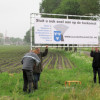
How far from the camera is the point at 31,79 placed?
6.84 metres

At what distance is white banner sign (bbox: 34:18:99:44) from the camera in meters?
9.60

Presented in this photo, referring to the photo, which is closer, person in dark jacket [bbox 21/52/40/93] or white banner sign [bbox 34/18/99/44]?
person in dark jacket [bbox 21/52/40/93]

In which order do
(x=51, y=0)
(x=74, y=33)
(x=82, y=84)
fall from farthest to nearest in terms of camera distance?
(x=51, y=0) < (x=74, y=33) < (x=82, y=84)

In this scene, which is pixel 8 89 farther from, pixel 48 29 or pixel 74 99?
pixel 48 29

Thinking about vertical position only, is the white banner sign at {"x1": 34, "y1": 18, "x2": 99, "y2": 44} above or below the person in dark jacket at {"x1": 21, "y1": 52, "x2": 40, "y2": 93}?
above

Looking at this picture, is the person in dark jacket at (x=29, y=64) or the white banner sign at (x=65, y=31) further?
the white banner sign at (x=65, y=31)

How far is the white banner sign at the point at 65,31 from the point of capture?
31.5 feet

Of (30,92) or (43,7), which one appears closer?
(30,92)

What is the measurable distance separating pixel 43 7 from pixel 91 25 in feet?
125

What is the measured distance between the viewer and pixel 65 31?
10.1 meters

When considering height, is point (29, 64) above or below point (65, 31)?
below

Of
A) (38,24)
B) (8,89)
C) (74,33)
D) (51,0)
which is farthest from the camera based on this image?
(51,0)

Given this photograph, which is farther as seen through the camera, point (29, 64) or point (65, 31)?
point (65, 31)

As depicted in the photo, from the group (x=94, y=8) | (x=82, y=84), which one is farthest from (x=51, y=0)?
(x=82, y=84)
